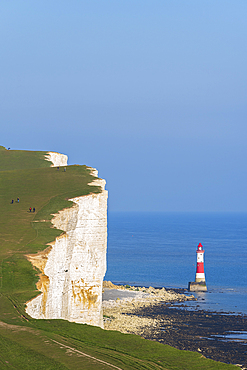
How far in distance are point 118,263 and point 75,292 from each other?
79477mm

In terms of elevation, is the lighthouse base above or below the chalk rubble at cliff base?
above

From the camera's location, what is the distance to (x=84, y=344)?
1681cm

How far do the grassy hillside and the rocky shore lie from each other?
1613 cm

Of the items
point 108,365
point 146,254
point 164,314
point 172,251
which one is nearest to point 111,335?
point 108,365

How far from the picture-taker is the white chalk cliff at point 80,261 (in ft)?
98.5

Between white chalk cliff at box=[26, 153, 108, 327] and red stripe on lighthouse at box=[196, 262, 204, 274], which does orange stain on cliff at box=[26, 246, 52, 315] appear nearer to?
white chalk cliff at box=[26, 153, 108, 327]

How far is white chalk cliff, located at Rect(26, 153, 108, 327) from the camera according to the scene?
98.5 feet

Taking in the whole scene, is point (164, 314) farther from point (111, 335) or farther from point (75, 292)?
point (111, 335)

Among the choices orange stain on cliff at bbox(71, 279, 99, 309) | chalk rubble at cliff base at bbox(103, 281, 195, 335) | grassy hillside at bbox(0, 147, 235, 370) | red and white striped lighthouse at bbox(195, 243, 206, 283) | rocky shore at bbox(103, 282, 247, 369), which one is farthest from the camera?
red and white striped lighthouse at bbox(195, 243, 206, 283)

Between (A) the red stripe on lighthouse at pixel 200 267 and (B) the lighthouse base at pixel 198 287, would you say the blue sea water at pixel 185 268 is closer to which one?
(B) the lighthouse base at pixel 198 287

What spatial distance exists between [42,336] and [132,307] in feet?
130

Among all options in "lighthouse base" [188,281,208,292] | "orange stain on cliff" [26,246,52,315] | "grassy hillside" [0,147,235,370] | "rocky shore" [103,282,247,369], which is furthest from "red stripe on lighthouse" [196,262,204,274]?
"orange stain on cliff" [26,246,52,315]

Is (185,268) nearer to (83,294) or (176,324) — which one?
(176,324)

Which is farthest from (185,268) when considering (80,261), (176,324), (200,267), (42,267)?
(42,267)
